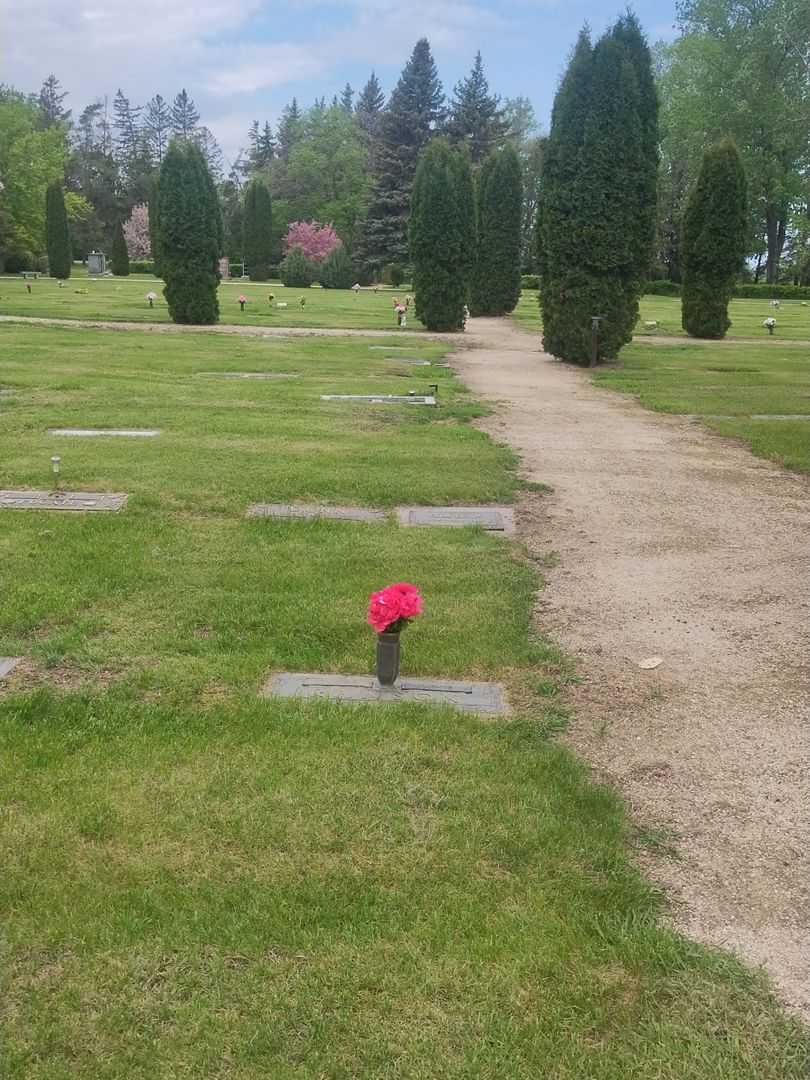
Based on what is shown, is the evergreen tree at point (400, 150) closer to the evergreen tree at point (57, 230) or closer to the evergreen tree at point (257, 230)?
the evergreen tree at point (257, 230)

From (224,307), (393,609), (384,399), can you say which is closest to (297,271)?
(224,307)

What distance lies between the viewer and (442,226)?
20.8 m

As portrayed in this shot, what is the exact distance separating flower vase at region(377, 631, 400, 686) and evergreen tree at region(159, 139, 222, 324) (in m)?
18.2

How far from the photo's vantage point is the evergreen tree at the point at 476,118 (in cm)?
5275

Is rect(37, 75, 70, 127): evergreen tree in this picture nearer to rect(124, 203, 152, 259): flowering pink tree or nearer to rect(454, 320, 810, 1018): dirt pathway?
rect(124, 203, 152, 259): flowering pink tree

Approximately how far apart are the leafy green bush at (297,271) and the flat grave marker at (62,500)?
1474 inches

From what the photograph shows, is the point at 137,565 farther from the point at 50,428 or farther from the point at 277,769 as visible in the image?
the point at 50,428

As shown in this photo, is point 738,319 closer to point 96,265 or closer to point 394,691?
point 394,691

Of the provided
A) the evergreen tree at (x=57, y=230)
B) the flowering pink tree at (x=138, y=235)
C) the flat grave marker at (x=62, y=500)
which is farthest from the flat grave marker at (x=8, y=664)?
the flowering pink tree at (x=138, y=235)

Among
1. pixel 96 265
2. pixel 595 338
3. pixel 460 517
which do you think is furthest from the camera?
pixel 96 265

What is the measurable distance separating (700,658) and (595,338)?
12476 millimetres

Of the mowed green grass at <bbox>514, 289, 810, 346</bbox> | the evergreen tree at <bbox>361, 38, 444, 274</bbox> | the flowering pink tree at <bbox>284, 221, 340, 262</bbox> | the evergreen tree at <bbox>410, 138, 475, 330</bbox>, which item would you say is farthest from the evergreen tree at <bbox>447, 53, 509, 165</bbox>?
the evergreen tree at <bbox>410, 138, 475, 330</bbox>

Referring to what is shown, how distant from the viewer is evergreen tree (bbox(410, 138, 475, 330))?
2072cm

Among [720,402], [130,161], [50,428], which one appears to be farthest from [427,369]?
Answer: [130,161]
